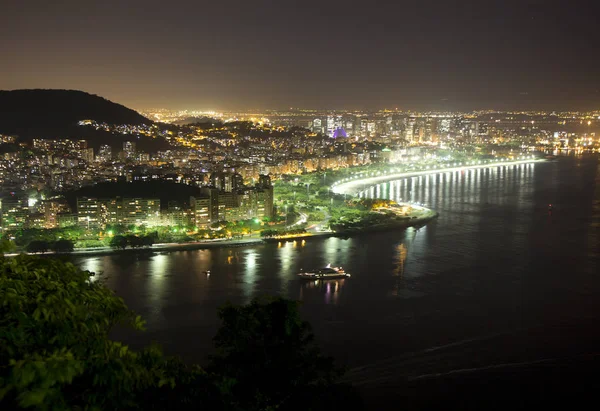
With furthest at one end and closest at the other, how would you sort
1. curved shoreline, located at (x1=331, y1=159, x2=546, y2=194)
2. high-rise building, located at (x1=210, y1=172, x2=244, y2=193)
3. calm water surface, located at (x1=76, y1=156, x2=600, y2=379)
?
curved shoreline, located at (x1=331, y1=159, x2=546, y2=194), high-rise building, located at (x1=210, y1=172, x2=244, y2=193), calm water surface, located at (x1=76, y1=156, x2=600, y2=379)

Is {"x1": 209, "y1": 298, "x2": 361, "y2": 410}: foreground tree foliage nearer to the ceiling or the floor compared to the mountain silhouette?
nearer to the floor

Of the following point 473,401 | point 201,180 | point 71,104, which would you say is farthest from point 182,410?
point 71,104

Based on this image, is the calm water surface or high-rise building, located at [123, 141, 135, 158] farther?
high-rise building, located at [123, 141, 135, 158]

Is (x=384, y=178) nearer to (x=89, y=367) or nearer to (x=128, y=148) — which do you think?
(x=128, y=148)

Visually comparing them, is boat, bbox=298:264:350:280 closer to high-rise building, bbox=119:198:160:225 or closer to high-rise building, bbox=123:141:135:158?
high-rise building, bbox=119:198:160:225

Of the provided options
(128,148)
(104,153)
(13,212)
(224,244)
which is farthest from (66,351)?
(128,148)

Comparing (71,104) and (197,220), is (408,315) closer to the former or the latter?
(197,220)

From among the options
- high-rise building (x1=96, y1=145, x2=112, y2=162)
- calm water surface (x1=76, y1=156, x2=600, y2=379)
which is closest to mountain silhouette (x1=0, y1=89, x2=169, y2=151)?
high-rise building (x1=96, y1=145, x2=112, y2=162)

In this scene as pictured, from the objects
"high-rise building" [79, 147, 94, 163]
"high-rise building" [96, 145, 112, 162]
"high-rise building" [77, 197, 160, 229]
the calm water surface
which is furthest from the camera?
"high-rise building" [96, 145, 112, 162]
